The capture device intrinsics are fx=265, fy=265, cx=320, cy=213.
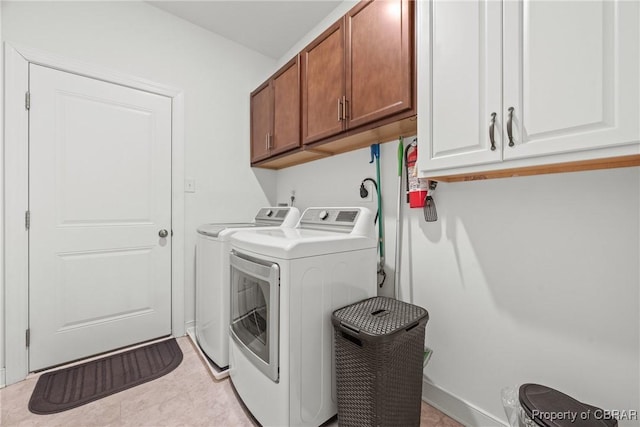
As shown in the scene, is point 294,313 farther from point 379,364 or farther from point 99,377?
point 99,377

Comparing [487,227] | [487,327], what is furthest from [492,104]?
[487,327]

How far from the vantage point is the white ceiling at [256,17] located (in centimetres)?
212

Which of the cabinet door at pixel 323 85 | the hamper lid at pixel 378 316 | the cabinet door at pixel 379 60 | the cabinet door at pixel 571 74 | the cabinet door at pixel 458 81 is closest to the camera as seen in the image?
the cabinet door at pixel 571 74

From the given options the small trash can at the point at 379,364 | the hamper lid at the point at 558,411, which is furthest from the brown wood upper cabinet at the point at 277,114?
the hamper lid at the point at 558,411

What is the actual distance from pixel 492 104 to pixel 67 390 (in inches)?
106

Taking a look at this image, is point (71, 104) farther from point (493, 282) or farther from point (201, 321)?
point (493, 282)

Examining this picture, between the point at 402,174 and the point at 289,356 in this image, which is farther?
the point at 402,174

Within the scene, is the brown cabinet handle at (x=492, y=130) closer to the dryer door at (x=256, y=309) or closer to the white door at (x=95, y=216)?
the dryer door at (x=256, y=309)

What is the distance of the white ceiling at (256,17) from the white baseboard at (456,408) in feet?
9.20

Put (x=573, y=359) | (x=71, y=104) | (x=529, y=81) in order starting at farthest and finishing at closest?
(x=71, y=104), (x=573, y=359), (x=529, y=81)

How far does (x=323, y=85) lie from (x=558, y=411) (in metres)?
1.96

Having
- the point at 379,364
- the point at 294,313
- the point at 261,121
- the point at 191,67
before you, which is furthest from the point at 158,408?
the point at 191,67

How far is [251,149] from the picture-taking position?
8.90ft

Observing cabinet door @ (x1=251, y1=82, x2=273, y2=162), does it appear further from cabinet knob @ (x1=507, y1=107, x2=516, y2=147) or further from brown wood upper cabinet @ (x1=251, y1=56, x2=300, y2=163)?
cabinet knob @ (x1=507, y1=107, x2=516, y2=147)
